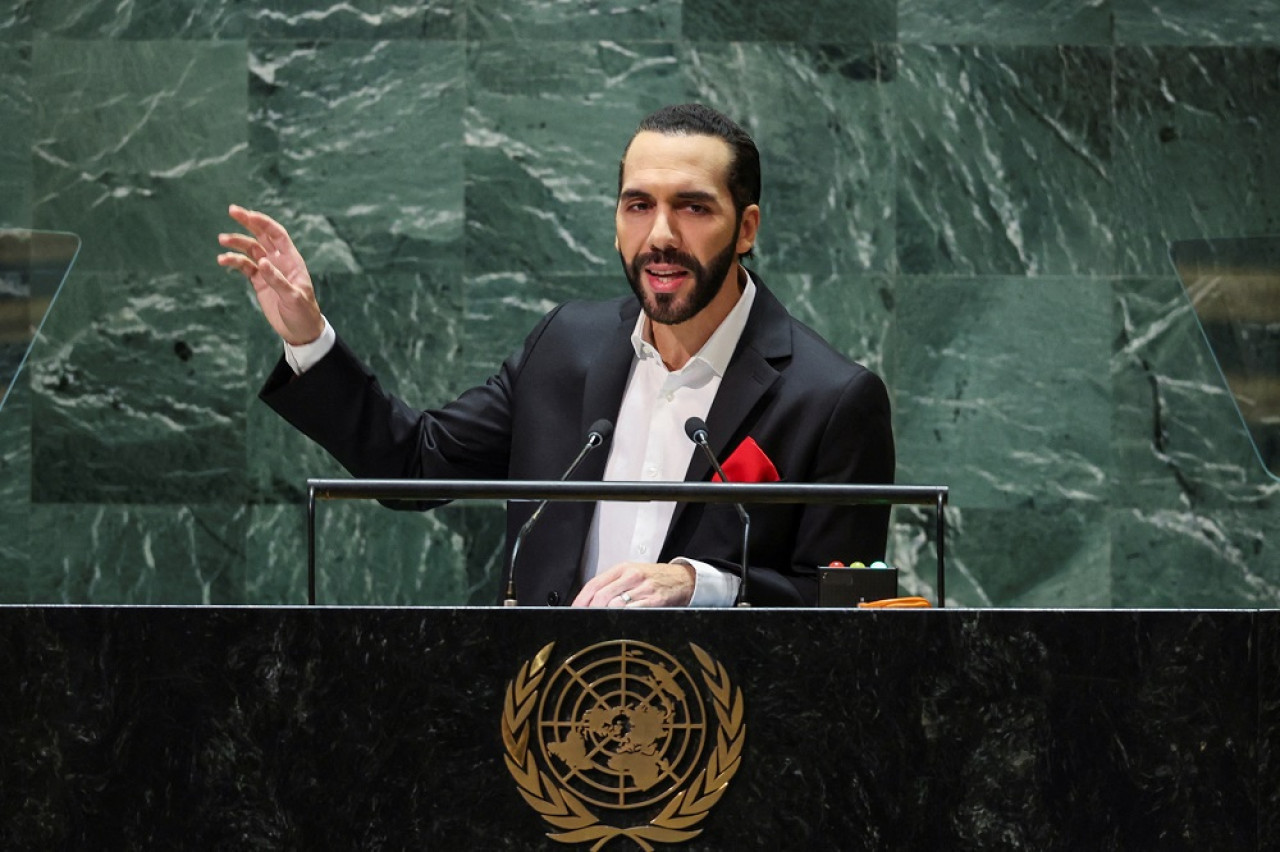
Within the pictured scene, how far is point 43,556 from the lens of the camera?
17.0ft

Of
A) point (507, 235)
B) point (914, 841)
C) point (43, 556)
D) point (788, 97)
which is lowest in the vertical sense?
point (914, 841)

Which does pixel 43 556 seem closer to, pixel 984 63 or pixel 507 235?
pixel 507 235

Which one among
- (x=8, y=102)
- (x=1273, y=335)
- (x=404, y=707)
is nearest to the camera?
(x=404, y=707)

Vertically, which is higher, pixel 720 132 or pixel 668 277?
pixel 720 132

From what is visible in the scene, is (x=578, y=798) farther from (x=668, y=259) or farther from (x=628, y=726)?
(x=668, y=259)

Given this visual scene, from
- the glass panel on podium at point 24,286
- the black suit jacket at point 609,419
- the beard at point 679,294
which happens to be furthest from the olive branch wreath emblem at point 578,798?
the glass panel on podium at point 24,286

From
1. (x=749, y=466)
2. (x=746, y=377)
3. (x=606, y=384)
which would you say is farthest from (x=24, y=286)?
(x=749, y=466)

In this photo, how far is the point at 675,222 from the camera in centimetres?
325

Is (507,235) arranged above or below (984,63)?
below

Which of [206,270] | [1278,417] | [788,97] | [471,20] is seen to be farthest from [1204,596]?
[206,270]

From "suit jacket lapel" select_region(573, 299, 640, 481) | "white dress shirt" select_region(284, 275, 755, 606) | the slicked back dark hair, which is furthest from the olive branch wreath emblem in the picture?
the slicked back dark hair

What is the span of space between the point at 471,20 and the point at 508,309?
2.87ft

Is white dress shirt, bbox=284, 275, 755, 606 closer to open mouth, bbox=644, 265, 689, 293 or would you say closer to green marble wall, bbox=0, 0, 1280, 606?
open mouth, bbox=644, 265, 689, 293

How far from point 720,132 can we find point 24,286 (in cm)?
216
